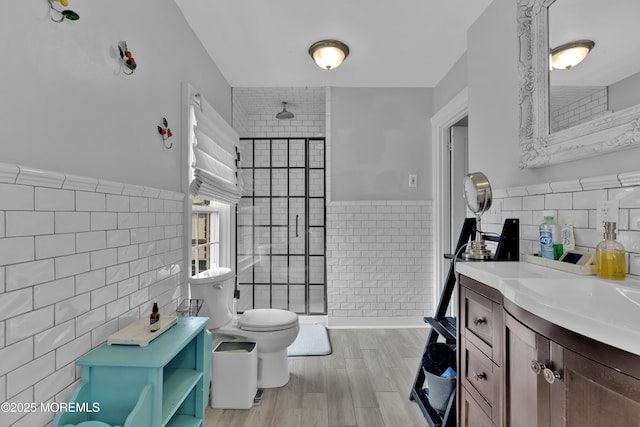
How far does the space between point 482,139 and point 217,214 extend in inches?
92.0

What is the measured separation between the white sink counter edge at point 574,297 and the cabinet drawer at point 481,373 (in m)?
0.30

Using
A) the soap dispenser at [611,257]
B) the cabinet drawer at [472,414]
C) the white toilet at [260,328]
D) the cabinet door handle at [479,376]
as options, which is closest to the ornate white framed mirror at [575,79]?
the soap dispenser at [611,257]

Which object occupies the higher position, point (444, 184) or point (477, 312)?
point (444, 184)

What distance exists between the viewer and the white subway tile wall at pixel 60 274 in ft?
3.16

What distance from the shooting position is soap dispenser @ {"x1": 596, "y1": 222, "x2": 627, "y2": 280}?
44.3 inches

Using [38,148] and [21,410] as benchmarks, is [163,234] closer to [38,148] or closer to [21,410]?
[38,148]

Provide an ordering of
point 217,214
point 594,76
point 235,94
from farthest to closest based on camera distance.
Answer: point 235,94
point 217,214
point 594,76

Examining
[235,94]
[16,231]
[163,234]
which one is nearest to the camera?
[16,231]

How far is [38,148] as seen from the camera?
1.06 m

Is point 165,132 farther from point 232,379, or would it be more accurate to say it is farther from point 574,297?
point 574,297

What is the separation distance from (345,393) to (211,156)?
6.31 ft

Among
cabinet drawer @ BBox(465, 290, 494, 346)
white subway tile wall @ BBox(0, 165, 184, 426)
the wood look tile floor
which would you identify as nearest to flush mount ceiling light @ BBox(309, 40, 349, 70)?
white subway tile wall @ BBox(0, 165, 184, 426)

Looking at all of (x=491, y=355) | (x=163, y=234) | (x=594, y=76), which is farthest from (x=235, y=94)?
(x=491, y=355)

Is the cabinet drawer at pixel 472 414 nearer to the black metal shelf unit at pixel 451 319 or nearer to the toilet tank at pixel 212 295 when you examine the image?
the black metal shelf unit at pixel 451 319
